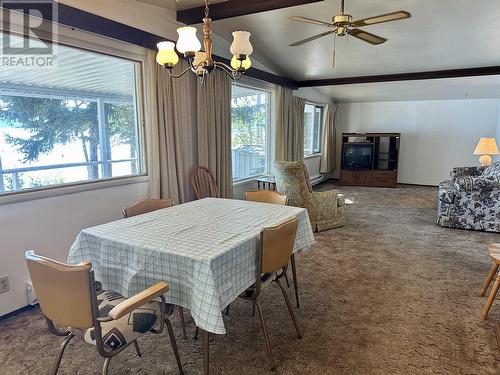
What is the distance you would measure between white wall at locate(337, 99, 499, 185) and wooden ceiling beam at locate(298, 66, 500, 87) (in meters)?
2.54

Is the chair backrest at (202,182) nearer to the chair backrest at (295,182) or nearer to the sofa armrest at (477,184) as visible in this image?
the chair backrest at (295,182)

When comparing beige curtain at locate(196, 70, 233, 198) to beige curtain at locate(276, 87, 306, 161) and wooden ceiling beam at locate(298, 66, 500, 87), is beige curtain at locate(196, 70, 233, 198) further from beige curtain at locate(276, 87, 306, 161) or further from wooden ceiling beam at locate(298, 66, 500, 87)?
wooden ceiling beam at locate(298, 66, 500, 87)

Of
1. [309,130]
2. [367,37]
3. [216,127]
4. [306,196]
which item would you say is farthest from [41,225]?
[309,130]

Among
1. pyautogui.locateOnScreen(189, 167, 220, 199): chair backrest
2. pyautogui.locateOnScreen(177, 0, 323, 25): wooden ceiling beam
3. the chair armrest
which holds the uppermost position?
pyautogui.locateOnScreen(177, 0, 323, 25): wooden ceiling beam

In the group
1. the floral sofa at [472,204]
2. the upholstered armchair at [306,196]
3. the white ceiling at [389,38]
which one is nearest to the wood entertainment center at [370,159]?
the white ceiling at [389,38]

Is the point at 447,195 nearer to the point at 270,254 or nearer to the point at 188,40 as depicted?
the point at 270,254

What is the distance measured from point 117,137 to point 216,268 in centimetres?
228

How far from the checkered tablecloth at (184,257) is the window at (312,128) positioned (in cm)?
622

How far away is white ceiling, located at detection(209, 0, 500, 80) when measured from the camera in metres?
3.32

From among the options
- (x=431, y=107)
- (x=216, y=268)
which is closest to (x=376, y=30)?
(x=216, y=268)

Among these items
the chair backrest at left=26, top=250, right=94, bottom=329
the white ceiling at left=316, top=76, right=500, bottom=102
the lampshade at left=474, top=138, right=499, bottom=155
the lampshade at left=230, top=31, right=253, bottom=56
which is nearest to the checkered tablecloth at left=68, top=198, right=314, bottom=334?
the chair backrest at left=26, top=250, right=94, bottom=329

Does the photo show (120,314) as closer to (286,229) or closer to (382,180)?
(286,229)

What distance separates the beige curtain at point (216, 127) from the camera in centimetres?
386

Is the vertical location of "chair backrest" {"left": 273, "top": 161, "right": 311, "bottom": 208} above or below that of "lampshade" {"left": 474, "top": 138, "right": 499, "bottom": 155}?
below
